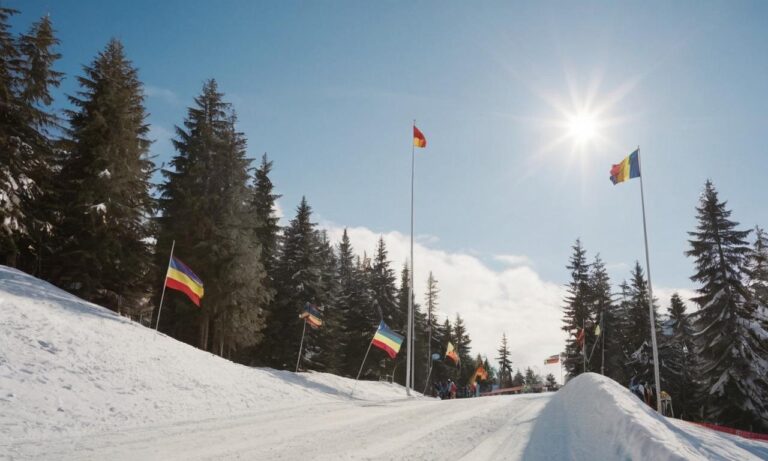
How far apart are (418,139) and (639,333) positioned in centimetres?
3120

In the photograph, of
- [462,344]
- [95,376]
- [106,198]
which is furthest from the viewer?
[462,344]

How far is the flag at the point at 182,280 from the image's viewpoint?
53.5 feet

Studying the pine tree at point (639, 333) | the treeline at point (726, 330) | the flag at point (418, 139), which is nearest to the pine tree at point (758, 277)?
the treeline at point (726, 330)

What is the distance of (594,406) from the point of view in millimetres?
10180

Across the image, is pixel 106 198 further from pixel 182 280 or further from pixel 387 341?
pixel 387 341

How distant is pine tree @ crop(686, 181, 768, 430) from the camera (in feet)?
84.7

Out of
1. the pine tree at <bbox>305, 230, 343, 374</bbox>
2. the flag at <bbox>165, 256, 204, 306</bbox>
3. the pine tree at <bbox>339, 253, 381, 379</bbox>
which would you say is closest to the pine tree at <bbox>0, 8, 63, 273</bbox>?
the flag at <bbox>165, 256, 204, 306</bbox>

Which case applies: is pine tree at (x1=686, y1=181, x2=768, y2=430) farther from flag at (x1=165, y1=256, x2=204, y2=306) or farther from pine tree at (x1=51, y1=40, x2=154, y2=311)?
pine tree at (x1=51, y1=40, x2=154, y2=311)

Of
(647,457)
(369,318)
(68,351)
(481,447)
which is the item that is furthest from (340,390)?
(369,318)

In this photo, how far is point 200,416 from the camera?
10.7 meters

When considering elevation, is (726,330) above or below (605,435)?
above

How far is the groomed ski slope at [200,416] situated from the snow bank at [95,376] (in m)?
0.04

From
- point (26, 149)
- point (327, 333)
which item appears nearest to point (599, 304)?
point (327, 333)

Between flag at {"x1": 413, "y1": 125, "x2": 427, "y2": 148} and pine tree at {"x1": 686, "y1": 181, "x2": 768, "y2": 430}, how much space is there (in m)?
19.4
